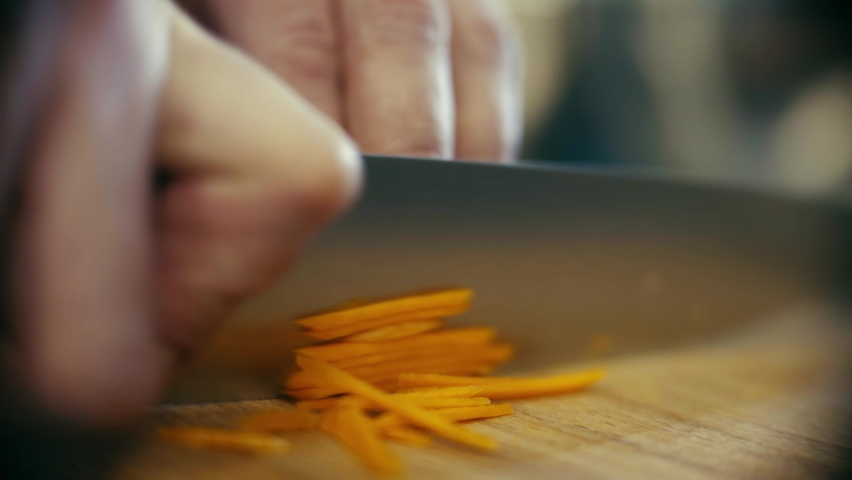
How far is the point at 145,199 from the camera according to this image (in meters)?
0.30

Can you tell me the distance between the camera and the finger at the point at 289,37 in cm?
83

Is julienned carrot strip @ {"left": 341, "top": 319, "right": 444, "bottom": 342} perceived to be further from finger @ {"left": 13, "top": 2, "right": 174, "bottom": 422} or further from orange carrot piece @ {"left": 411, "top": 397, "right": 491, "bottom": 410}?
finger @ {"left": 13, "top": 2, "right": 174, "bottom": 422}

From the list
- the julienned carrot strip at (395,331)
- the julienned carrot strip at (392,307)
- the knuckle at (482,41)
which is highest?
the knuckle at (482,41)

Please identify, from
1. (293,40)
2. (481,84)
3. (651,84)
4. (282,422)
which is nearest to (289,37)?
(293,40)

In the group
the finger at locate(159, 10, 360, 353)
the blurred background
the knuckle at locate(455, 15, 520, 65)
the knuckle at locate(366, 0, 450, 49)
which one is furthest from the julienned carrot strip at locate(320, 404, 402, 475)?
the blurred background

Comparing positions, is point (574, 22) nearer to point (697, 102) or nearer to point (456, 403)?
point (697, 102)

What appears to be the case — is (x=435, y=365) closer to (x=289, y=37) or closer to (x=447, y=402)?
(x=447, y=402)

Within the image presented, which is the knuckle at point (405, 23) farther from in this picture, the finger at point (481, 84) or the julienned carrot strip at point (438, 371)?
the julienned carrot strip at point (438, 371)

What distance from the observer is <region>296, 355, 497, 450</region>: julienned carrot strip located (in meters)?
0.39

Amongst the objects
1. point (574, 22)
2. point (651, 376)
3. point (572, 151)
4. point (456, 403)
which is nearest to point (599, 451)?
point (456, 403)

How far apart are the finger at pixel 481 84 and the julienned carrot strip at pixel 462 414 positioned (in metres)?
0.57

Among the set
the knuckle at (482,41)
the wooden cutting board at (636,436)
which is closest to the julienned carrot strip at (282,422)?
the wooden cutting board at (636,436)

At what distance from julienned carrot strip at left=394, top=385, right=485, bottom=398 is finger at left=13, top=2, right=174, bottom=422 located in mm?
198

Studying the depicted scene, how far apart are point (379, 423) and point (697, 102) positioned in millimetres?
1666
